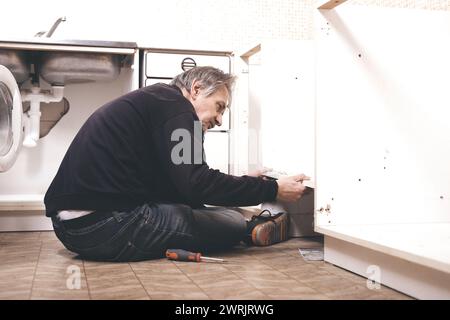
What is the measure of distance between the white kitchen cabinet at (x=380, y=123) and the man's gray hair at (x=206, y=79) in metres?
0.32

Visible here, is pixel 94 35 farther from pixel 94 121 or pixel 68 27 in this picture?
pixel 94 121

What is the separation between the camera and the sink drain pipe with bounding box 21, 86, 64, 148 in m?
2.26

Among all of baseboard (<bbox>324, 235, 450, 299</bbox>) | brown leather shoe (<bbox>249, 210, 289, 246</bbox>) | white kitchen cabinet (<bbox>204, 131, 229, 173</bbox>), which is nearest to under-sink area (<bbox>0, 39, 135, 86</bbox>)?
white kitchen cabinet (<bbox>204, 131, 229, 173</bbox>)

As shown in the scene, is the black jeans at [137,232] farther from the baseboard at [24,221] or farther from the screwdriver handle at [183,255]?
the baseboard at [24,221]

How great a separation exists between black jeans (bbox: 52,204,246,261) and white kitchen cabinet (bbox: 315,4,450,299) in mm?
363

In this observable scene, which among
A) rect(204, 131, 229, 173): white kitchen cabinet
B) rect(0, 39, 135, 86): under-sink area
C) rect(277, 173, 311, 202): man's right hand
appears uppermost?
rect(0, 39, 135, 86): under-sink area

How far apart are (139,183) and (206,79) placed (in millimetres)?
385

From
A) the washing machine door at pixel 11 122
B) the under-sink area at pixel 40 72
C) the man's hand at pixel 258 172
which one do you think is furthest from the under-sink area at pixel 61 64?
the man's hand at pixel 258 172

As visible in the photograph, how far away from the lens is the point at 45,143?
2457 millimetres

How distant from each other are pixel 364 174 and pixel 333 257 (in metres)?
0.25

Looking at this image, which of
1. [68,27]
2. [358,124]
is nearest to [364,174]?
[358,124]

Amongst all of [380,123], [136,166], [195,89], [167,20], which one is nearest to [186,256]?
[136,166]

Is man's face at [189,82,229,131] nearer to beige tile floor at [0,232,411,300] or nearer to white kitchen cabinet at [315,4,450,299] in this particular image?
white kitchen cabinet at [315,4,450,299]

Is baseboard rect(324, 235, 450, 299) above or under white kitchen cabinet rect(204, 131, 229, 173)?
under
